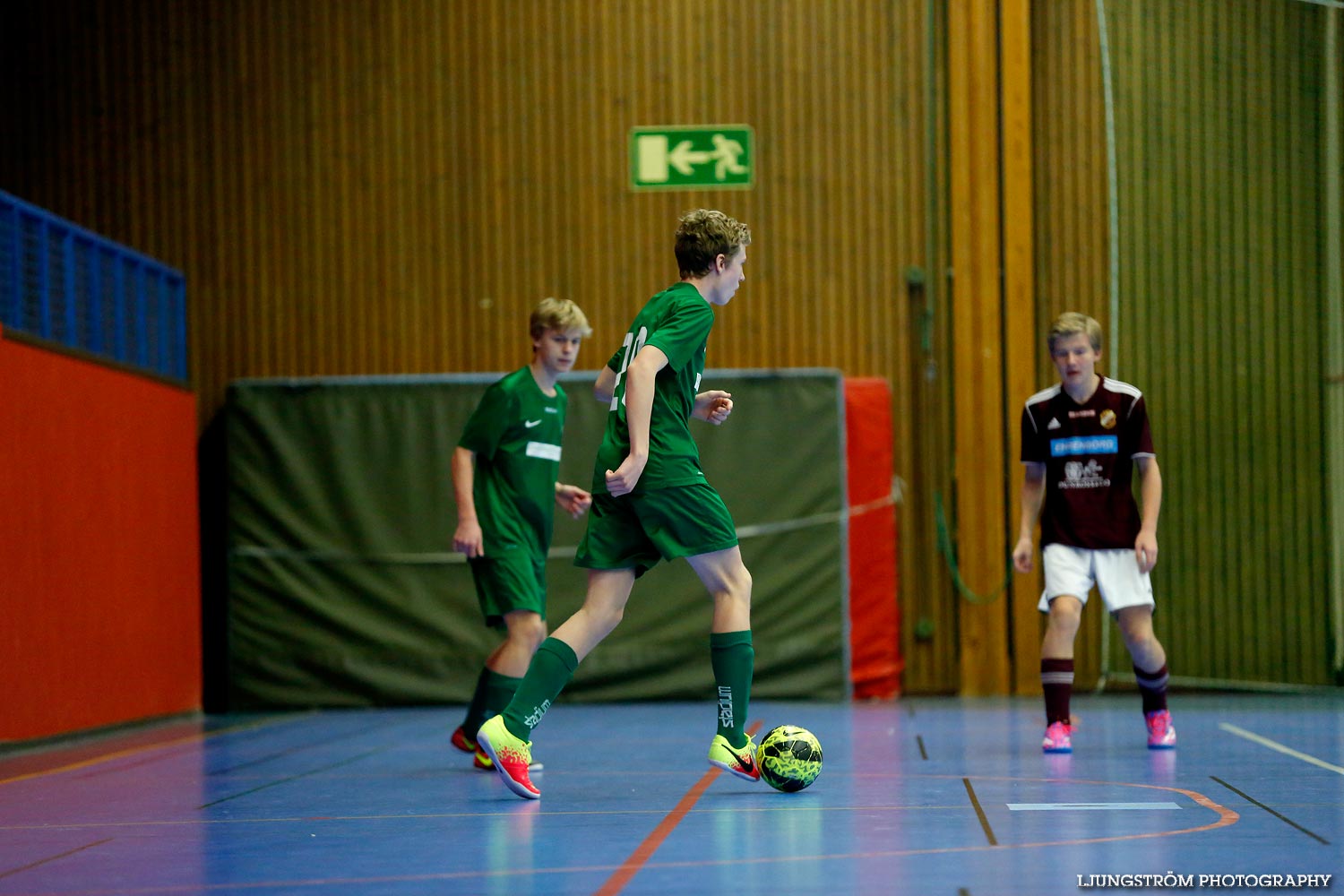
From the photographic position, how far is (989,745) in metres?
5.83

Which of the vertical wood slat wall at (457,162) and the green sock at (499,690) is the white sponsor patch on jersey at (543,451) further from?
the vertical wood slat wall at (457,162)

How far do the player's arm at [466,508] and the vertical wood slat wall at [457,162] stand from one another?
4149 mm

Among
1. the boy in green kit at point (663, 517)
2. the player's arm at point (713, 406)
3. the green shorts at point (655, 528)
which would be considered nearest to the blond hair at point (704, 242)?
the boy in green kit at point (663, 517)

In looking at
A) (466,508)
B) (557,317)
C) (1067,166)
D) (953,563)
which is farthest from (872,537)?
(466,508)

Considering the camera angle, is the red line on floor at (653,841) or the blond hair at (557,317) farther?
the blond hair at (557,317)

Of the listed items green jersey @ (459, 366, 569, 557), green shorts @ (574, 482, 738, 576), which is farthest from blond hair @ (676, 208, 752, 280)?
green jersey @ (459, 366, 569, 557)

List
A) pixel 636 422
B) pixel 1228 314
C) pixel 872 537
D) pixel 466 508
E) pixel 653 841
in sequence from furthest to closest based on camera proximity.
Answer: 1. pixel 872 537
2. pixel 1228 314
3. pixel 466 508
4. pixel 636 422
5. pixel 653 841

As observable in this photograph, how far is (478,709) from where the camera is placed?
567cm

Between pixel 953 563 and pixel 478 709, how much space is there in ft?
14.3

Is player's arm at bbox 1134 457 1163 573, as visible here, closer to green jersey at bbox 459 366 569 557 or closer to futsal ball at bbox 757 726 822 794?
futsal ball at bbox 757 726 822 794

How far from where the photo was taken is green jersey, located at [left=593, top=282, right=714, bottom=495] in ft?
13.7

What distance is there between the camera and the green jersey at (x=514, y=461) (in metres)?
5.49

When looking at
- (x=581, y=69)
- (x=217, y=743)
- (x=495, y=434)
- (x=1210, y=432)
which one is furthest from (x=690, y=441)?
(x=581, y=69)

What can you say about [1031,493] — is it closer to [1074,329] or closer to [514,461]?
[1074,329]
